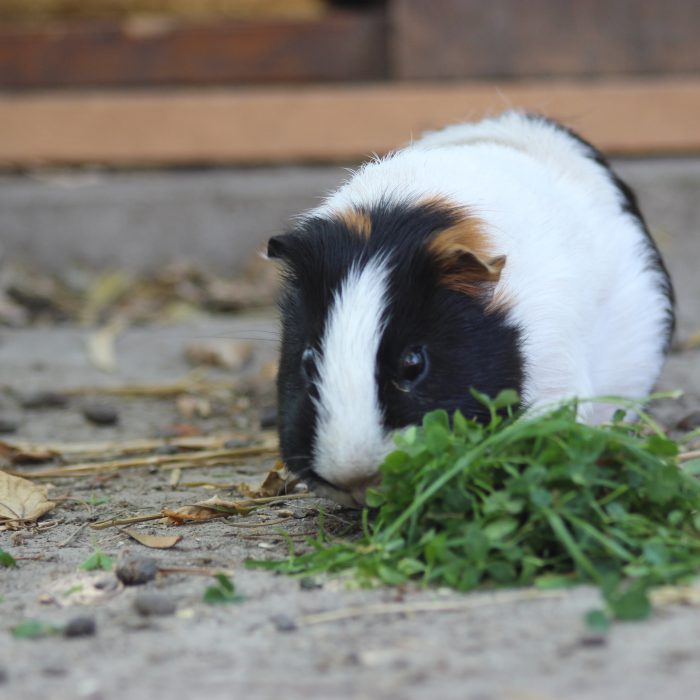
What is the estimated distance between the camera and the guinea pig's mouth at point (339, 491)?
194cm

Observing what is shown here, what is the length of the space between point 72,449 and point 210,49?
2.80 m

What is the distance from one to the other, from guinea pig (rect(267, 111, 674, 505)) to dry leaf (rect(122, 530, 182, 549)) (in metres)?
0.26

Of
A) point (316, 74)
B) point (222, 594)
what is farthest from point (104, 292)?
point (222, 594)

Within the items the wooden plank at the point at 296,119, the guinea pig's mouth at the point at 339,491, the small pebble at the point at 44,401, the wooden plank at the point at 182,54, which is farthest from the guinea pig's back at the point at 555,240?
the wooden plank at the point at 182,54

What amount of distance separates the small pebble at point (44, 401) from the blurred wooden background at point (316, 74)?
6.44 feet

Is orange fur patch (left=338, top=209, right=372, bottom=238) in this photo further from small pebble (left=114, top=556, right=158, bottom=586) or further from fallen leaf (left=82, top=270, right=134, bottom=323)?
fallen leaf (left=82, top=270, right=134, bottom=323)

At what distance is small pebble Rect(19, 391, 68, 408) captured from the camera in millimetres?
3529

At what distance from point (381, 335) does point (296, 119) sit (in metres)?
3.36

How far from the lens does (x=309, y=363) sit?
6.73 ft

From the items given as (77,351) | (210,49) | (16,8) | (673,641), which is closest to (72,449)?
(77,351)

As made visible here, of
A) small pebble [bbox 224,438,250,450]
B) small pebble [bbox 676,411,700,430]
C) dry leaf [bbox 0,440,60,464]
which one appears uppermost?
small pebble [bbox 676,411,700,430]

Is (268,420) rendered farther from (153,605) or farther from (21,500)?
(153,605)

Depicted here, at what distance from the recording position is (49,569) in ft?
6.50

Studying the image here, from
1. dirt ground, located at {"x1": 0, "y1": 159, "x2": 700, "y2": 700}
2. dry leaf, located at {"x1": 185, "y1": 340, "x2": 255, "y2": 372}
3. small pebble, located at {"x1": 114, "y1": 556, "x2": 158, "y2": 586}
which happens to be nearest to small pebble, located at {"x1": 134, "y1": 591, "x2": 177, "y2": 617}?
dirt ground, located at {"x1": 0, "y1": 159, "x2": 700, "y2": 700}
